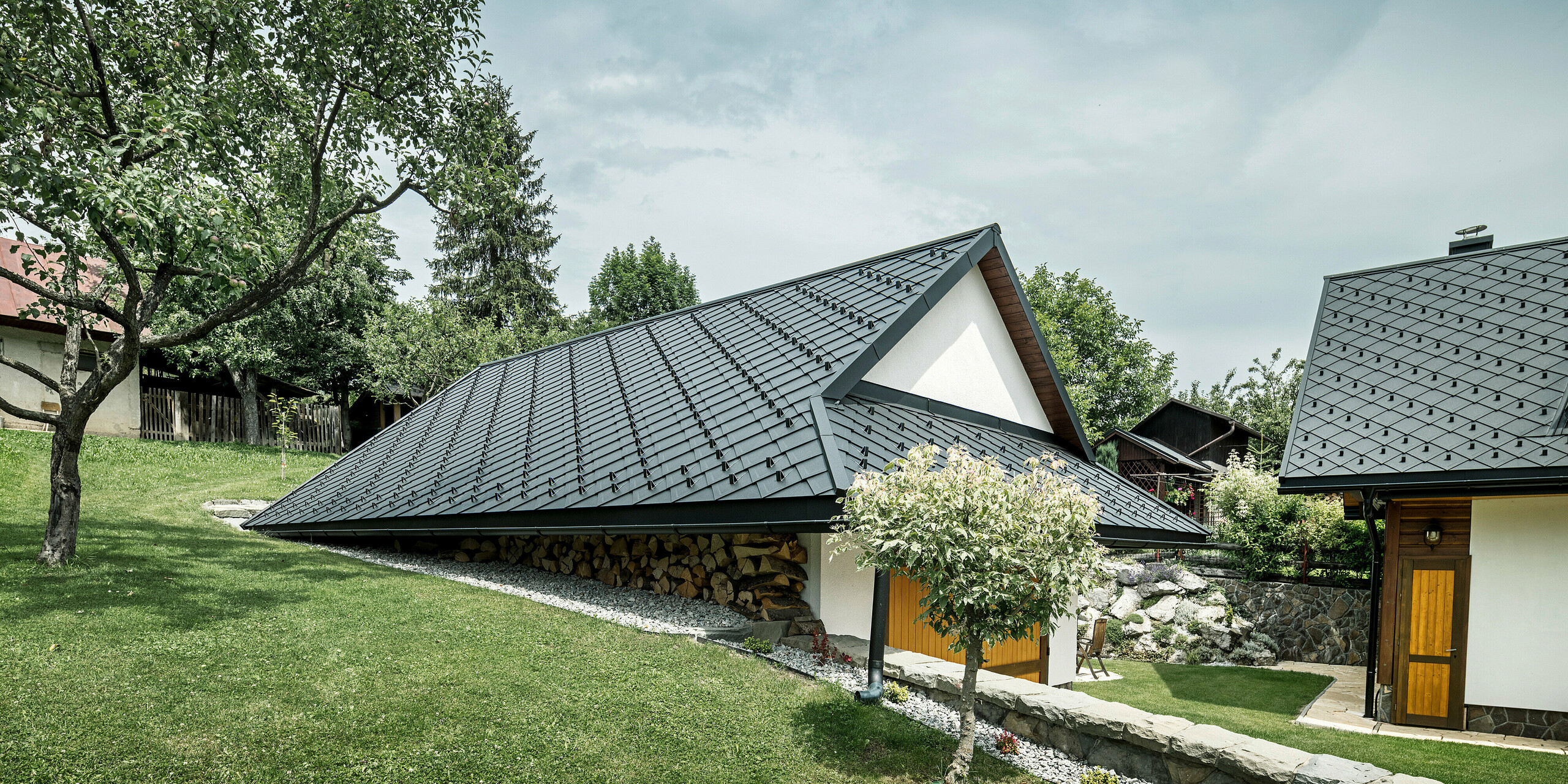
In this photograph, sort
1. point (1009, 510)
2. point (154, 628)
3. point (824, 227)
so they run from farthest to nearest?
point (824, 227) < point (154, 628) < point (1009, 510)

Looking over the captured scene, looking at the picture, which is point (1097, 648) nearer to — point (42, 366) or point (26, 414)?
point (26, 414)

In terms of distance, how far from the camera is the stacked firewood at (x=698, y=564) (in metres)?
7.29

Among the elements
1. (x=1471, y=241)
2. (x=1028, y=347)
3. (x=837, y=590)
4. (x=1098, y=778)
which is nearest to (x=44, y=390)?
(x=837, y=590)

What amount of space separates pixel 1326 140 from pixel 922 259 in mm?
7480

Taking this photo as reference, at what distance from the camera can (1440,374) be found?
31.3 ft

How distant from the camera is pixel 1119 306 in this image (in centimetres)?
4103

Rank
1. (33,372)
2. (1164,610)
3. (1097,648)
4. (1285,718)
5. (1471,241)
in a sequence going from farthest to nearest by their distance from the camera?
1. (1164,610)
2. (1471,241)
3. (1097,648)
4. (1285,718)
5. (33,372)

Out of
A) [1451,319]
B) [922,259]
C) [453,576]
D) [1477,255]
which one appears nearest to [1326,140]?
[1477,255]

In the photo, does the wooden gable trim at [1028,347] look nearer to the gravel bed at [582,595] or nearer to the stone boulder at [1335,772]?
the gravel bed at [582,595]

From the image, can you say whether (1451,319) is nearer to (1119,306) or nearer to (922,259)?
(922,259)

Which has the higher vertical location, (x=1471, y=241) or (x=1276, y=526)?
(x=1471, y=241)

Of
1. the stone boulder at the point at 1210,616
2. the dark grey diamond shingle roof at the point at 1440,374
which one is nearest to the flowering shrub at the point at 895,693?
the dark grey diamond shingle roof at the point at 1440,374

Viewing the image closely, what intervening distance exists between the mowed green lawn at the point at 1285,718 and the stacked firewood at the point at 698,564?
4575 mm

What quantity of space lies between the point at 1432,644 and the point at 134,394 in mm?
28617
